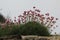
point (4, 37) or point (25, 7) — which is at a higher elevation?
point (25, 7)

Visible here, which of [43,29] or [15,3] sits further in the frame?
[15,3]

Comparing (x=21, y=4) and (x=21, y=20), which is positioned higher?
(x=21, y=4)

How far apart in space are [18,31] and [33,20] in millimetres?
662

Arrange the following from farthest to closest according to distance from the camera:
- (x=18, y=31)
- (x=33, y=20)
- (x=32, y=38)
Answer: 1. (x=33, y=20)
2. (x=18, y=31)
3. (x=32, y=38)

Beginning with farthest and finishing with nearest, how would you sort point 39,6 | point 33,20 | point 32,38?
point 39,6
point 33,20
point 32,38

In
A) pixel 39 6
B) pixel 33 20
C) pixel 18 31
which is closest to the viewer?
pixel 18 31

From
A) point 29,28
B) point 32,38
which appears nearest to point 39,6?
point 29,28

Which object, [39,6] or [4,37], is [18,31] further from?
[39,6]

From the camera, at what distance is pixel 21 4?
803 centimetres

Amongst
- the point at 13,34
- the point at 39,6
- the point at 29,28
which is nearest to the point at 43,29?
the point at 29,28

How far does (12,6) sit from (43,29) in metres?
2.51

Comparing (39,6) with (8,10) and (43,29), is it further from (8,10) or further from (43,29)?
(43,29)

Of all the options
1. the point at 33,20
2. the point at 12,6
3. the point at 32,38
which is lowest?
the point at 32,38

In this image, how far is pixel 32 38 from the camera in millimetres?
5168
